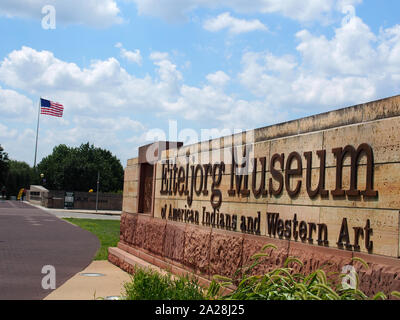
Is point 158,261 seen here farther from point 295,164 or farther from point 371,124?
point 371,124

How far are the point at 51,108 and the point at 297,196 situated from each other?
4739cm

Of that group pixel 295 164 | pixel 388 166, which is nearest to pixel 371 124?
pixel 388 166

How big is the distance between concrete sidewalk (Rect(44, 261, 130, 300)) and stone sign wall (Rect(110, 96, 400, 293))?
1.17 metres

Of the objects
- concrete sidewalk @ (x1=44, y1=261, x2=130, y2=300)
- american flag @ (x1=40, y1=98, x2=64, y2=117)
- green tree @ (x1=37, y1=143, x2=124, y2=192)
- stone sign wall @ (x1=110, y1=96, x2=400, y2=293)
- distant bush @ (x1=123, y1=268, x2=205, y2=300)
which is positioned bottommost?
concrete sidewalk @ (x1=44, y1=261, x2=130, y2=300)

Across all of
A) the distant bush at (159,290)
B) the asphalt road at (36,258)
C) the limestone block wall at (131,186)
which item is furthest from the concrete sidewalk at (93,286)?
the distant bush at (159,290)

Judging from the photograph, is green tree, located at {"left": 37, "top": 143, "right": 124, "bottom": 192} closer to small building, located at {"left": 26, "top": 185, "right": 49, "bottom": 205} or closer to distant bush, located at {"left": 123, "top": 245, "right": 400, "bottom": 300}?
small building, located at {"left": 26, "top": 185, "right": 49, "bottom": 205}

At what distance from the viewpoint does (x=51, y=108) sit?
50.7m

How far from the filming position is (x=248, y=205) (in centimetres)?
739

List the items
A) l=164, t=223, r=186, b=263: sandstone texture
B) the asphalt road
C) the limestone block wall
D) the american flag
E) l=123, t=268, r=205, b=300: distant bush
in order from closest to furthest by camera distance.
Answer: l=123, t=268, r=205, b=300: distant bush < the asphalt road < l=164, t=223, r=186, b=263: sandstone texture < the limestone block wall < the american flag

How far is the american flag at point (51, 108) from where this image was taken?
5022cm

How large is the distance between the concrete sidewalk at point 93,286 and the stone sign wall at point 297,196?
3.83 feet

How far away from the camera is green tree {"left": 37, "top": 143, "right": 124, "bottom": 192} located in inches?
2963

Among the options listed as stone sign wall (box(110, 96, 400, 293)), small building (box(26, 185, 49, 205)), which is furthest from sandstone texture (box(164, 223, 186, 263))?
small building (box(26, 185, 49, 205))
